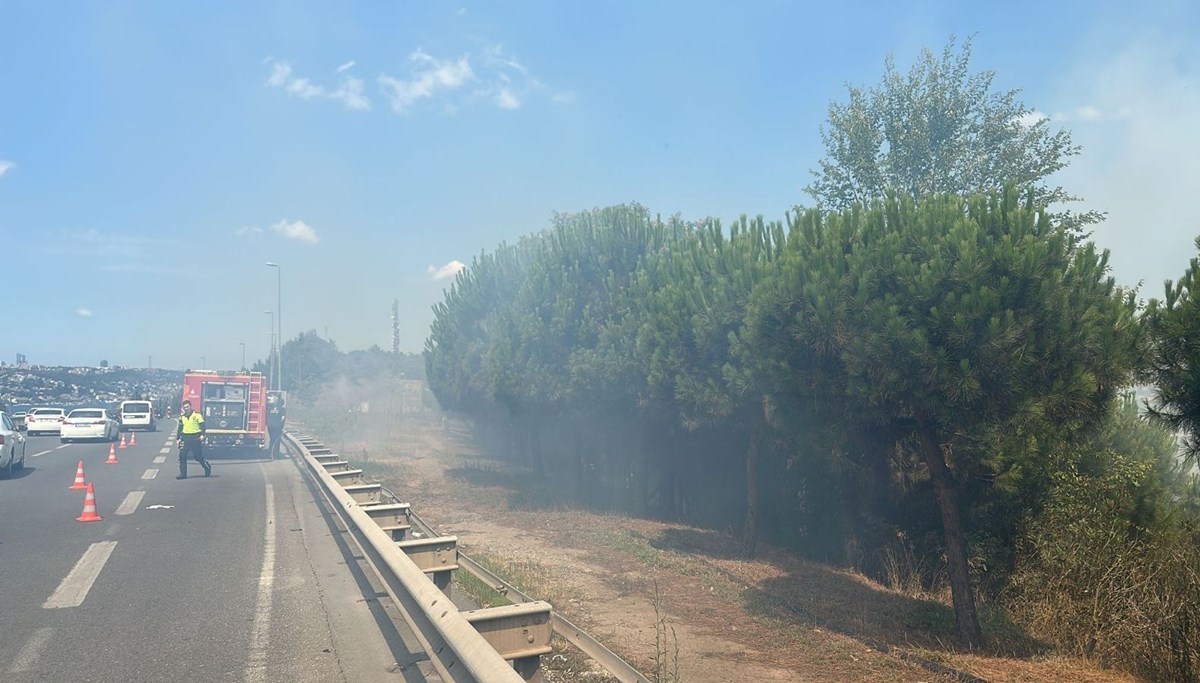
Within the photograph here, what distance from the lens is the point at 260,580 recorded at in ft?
29.7

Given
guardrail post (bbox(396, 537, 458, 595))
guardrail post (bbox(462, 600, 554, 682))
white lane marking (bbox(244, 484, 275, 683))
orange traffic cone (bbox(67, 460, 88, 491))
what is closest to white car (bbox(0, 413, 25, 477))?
orange traffic cone (bbox(67, 460, 88, 491))

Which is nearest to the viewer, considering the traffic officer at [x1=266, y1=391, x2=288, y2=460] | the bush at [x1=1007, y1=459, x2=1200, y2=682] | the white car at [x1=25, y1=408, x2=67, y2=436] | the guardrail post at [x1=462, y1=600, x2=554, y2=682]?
the guardrail post at [x1=462, y1=600, x2=554, y2=682]

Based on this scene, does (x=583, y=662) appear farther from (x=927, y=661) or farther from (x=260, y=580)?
(x=260, y=580)

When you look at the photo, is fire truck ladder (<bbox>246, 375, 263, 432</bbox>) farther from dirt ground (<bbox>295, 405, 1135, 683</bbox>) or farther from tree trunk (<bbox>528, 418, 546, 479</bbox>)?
dirt ground (<bbox>295, 405, 1135, 683</bbox>)

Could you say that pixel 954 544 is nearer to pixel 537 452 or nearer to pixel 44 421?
pixel 537 452

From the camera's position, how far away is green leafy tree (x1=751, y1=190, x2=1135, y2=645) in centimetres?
849

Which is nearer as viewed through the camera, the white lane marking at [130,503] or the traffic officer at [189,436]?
the white lane marking at [130,503]

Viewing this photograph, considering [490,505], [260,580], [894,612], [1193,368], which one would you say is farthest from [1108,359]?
[490,505]

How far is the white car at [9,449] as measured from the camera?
1967 centimetres

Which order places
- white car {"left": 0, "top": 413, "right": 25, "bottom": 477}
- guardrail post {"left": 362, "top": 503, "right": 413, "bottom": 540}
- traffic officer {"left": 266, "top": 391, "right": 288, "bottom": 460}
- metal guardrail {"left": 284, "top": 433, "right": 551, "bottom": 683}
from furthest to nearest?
traffic officer {"left": 266, "top": 391, "right": 288, "bottom": 460} < white car {"left": 0, "top": 413, "right": 25, "bottom": 477} < guardrail post {"left": 362, "top": 503, "right": 413, "bottom": 540} < metal guardrail {"left": 284, "top": 433, "right": 551, "bottom": 683}

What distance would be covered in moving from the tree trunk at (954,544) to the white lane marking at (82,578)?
8.98 meters

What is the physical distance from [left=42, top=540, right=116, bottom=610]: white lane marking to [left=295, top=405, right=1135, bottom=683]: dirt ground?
444 centimetres

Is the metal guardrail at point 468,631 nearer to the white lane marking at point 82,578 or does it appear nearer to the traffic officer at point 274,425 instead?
the white lane marking at point 82,578

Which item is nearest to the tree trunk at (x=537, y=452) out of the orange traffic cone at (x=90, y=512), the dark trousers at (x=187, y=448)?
the dark trousers at (x=187, y=448)
